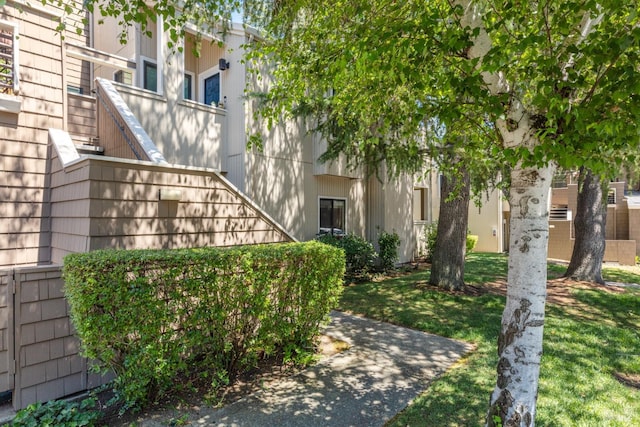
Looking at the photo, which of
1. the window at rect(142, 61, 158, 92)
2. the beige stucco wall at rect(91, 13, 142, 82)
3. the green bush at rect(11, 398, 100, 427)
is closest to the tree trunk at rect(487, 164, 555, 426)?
the green bush at rect(11, 398, 100, 427)

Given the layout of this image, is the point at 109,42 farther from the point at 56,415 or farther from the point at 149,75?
the point at 56,415

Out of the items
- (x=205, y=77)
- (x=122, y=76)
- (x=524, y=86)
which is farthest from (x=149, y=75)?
(x=524, y=86)

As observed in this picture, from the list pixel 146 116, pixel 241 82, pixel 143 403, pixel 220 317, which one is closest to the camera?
pixel 143 403

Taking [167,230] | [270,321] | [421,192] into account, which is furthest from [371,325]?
[421,192]

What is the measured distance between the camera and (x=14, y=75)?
203 inches

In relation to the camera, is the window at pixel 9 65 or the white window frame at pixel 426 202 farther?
the white window frame at pixel 426 202

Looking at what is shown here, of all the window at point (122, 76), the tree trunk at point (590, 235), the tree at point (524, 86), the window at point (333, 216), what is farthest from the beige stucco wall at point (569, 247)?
the window at point (122, 76)

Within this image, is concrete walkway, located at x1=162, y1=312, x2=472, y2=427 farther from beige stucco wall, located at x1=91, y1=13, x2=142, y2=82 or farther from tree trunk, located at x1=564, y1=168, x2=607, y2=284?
beige stucco wall, located at x1=91, y1=13, x2=142, y2=82

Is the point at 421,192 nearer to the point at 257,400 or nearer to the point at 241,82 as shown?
the point at 241,82

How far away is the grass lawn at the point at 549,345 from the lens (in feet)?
11.2

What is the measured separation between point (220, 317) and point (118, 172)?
227 cm

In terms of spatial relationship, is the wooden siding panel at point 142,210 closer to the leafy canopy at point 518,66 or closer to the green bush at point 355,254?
the leafy canopy at point 518,66

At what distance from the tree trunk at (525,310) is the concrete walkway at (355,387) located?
48.4 inches

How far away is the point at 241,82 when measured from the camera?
9281 mm
